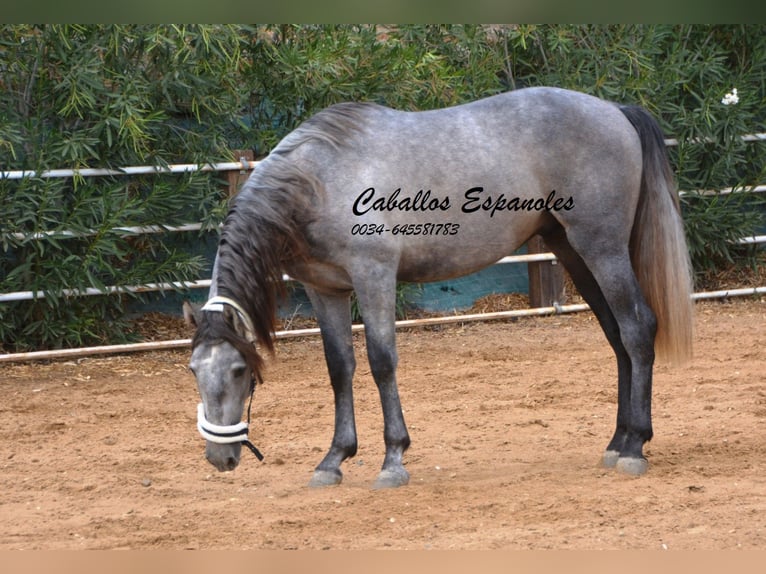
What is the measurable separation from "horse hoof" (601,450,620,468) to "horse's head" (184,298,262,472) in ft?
4.97

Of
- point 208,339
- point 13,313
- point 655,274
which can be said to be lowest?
point 13,313

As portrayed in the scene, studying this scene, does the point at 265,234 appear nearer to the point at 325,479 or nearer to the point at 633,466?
the point at 325,479

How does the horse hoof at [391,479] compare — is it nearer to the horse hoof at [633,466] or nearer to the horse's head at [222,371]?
the horse's head at [222,371]

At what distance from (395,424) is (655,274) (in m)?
1.27

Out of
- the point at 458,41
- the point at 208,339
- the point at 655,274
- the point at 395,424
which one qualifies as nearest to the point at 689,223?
the point at 458,41

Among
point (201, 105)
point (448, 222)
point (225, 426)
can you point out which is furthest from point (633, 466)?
point (201, 105)

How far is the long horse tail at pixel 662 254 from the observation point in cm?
409

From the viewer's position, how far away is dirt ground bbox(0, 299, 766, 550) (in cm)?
323

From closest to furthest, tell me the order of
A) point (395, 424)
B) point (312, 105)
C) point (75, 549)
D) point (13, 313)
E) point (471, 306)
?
point (75, 549), point (395, 424), point (13, 313), point (312, 105), point (471, 306)

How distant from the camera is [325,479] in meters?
3.90

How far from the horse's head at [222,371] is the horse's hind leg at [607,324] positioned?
59.5 inches

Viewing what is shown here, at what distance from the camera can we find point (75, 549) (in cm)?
→ 318

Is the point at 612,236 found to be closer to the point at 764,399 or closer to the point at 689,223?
the point at 764,399

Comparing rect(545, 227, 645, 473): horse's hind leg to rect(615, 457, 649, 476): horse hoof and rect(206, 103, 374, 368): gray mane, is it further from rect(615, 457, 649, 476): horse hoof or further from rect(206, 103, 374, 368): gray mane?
rect(206, 103, 374, 368): gray mane
